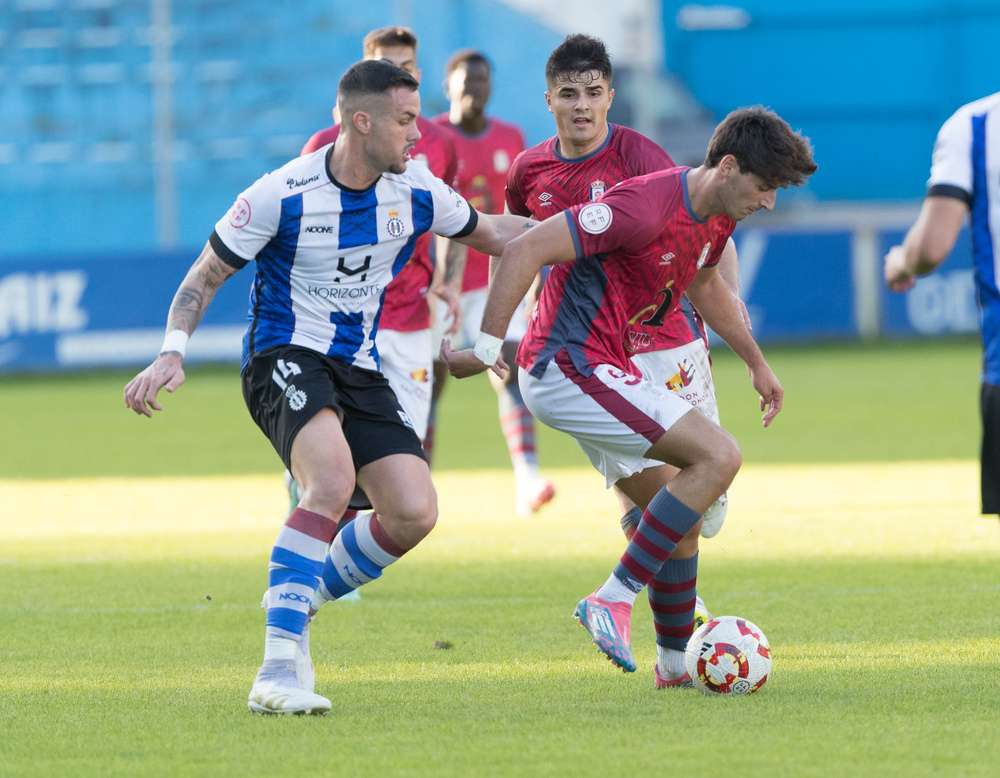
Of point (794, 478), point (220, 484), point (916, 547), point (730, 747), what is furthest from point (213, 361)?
point (730, 747)

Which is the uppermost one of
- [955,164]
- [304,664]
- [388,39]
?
[388,39]

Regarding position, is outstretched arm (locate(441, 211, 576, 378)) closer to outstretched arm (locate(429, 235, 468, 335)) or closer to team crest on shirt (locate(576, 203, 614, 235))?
team crest on shirt (locate(576, 203, 614, 235))

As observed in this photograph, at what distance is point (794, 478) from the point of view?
9.91 m

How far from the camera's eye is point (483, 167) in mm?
8828

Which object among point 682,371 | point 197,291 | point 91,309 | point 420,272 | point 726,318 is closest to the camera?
point 197,291

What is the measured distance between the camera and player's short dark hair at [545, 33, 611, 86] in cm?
541

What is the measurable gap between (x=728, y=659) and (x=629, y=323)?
116 cm

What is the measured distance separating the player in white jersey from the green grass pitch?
51cm

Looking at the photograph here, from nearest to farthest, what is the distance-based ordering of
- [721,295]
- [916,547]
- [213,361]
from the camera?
1. [721,295]
2. [916,547]
3. [213,361]

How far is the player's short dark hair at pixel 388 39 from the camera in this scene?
674cm

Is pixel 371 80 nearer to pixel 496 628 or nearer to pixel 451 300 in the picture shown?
pixel 451 300

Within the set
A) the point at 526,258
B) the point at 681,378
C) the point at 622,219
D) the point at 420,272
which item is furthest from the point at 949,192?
the point at 420,272

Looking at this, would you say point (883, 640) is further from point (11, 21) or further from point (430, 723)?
point (11, 21)

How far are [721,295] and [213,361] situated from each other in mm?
15279
